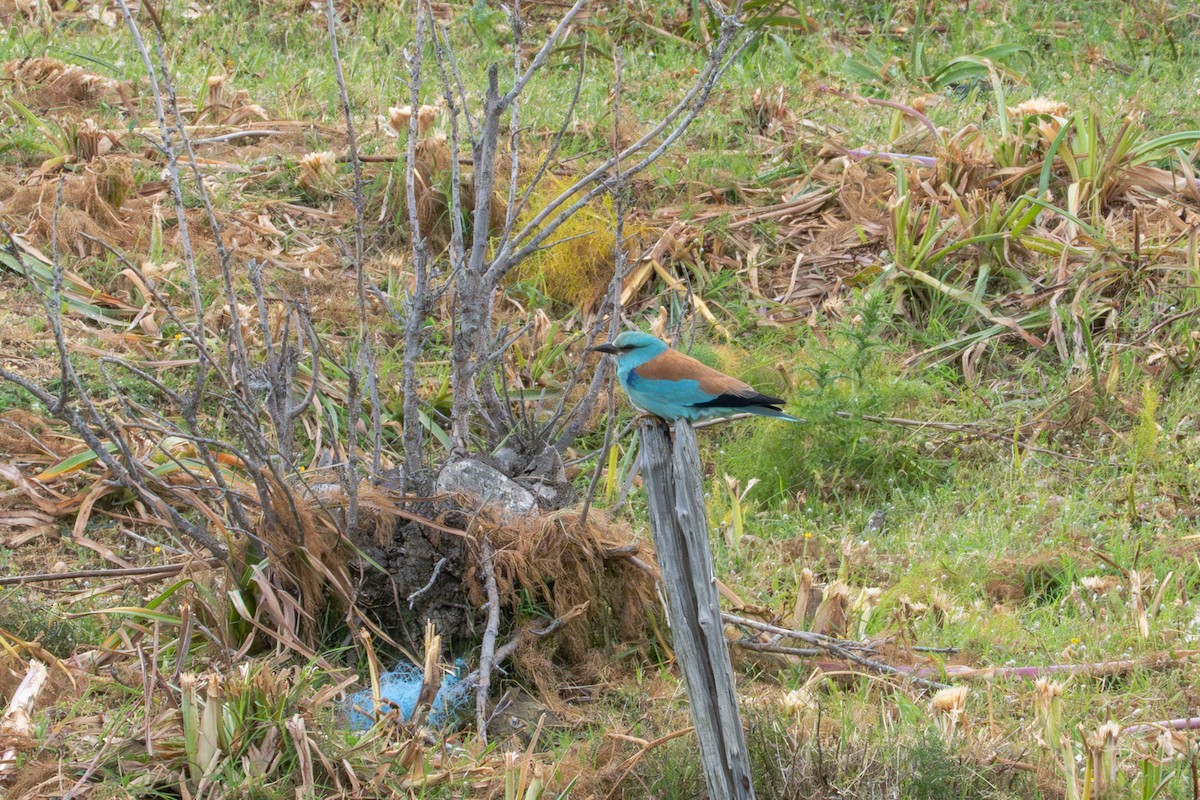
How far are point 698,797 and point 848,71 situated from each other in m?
5.33

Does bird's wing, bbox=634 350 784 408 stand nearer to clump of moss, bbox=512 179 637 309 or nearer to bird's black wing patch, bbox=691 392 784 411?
bird's black wing patch, bbox=691 392 784 411

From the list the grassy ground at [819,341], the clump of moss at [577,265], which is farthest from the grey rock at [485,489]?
the clump of moss at [577,265]

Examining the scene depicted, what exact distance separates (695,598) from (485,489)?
1277 millimetres

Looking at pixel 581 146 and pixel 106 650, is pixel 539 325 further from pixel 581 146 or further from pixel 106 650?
pixel 106 650

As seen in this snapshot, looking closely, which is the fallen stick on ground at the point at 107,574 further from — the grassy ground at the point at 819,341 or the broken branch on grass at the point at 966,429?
the broken branch on grass at the point at 966,429

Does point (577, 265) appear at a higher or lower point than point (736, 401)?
lower

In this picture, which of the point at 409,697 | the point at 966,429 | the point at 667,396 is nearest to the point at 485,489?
the point at 409,697

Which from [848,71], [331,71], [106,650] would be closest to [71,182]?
[331,71]

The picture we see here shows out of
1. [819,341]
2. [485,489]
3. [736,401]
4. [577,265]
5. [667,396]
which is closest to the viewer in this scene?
[667,396]

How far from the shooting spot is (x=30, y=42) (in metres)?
7.20

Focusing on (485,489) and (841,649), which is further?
(485,489)

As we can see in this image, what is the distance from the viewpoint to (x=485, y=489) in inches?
147

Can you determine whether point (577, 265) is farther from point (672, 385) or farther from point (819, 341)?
point (672, 385)

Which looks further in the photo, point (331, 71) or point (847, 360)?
point (331, 71)
